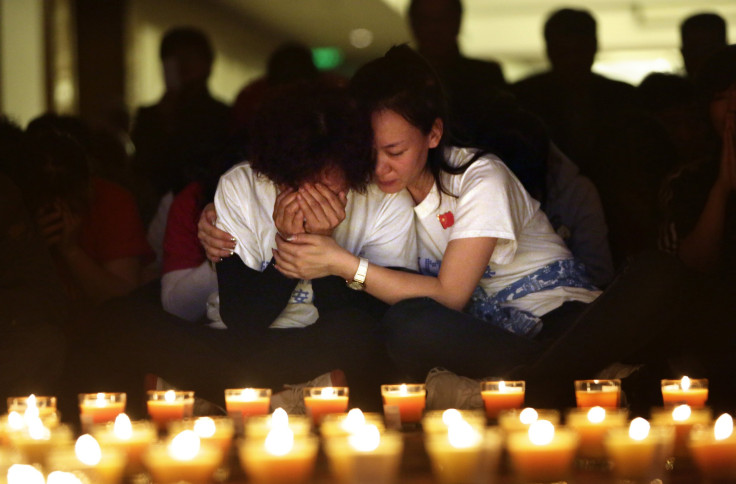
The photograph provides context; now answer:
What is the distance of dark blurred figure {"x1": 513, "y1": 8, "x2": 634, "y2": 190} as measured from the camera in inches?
171

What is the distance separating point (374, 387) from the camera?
304 centimetres

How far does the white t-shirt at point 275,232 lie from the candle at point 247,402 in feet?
2.10

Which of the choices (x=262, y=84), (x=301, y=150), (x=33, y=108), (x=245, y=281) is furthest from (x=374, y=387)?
(x=33, y=108)

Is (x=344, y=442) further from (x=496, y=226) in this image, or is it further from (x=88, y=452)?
(x=496, y=226)

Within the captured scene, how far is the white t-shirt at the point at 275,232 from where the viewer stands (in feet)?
10.0

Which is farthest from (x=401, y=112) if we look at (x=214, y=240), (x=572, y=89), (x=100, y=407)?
(x=572, y=89)

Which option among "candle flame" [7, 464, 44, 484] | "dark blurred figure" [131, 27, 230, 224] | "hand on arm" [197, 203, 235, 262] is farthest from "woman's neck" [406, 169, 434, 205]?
"candle flame" [7, 464, 44, 484]

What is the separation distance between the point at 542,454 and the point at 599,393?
79cm

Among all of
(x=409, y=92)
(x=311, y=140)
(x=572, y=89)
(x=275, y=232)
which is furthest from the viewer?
(x=572, y=89)

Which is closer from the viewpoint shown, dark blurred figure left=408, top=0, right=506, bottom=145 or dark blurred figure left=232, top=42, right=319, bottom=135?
dark blurred figure left=232, top=42, right=319, bottom=135

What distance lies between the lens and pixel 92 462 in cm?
166

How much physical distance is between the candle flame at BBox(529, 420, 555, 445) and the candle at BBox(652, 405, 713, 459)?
1.15 ft

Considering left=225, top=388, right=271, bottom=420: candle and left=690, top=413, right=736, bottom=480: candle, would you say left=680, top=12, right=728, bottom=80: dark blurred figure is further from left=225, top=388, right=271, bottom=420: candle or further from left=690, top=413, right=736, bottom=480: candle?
left=690, top=413, right=736, bottom=480: candle

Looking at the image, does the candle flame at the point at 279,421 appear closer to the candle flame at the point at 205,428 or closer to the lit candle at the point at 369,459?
the candle flame at the point at 205,428
